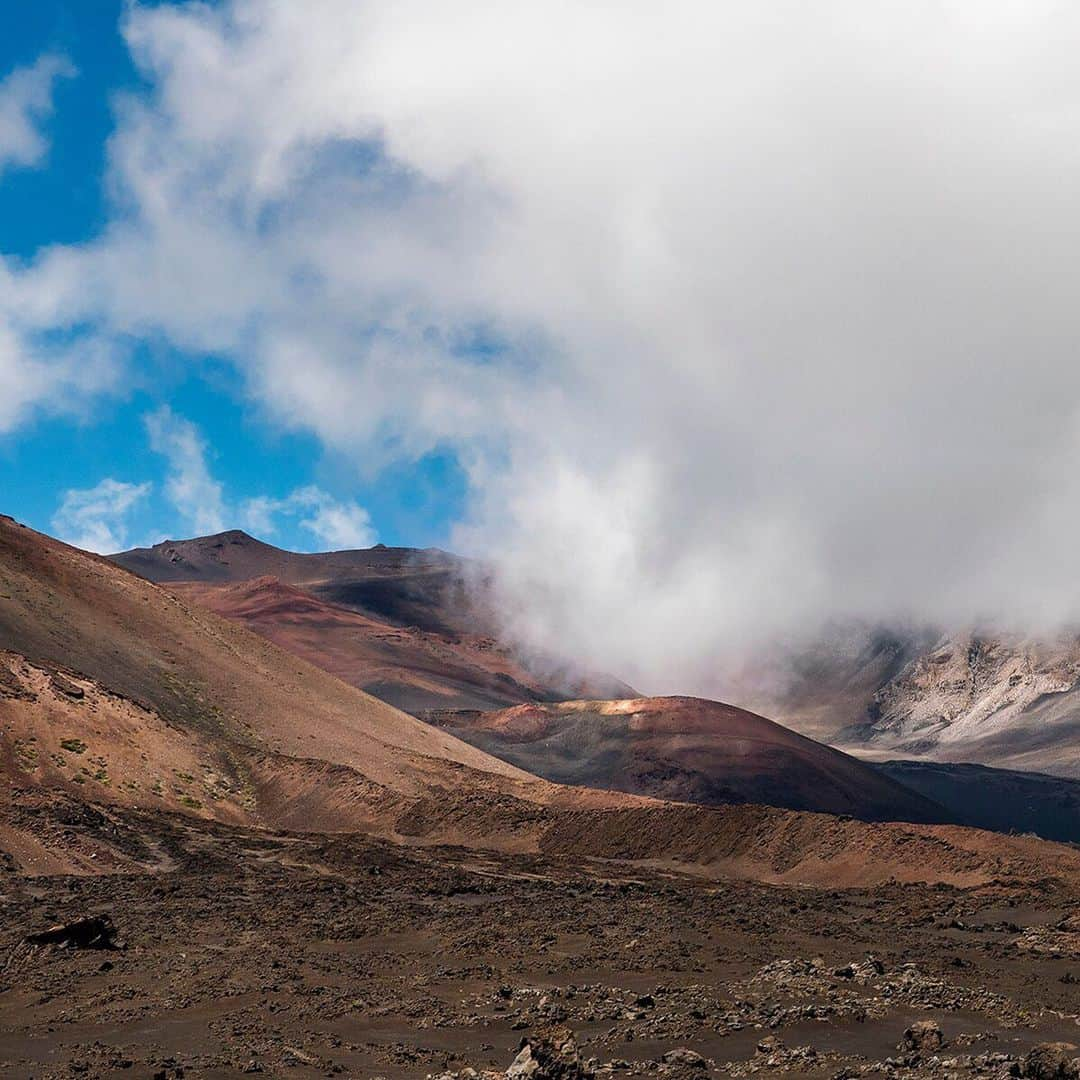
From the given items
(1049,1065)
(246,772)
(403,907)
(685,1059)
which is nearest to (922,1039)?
(1049,1065)

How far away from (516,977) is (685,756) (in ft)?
367

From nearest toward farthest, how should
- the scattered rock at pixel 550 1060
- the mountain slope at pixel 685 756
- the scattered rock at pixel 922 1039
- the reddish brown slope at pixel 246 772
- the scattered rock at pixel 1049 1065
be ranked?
1. the scattered rock at pixel 550 1060
2. the scattered rock at pixel 1049 1065
3. the scattered rock at pixel 922 1039
4. the reddish brown slope at pixel 246 772
5. the mountain slope at pixel 685 756

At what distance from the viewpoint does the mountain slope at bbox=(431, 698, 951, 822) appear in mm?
124125

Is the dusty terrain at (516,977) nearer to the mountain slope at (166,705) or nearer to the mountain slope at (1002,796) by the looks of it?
the mountain slope at (166,705)

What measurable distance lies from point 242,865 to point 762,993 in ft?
88.5

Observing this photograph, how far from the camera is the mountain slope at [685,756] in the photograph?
124m

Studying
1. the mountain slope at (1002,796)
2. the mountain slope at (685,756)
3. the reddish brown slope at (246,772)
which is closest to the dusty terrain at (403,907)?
the reddish brown slope at (246,772)

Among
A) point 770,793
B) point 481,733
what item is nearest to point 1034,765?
point 770,793

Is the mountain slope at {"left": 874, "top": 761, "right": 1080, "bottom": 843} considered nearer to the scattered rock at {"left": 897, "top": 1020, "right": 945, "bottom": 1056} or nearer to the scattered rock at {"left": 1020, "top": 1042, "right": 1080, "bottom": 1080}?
the scattered rock at {"left": 897, "top": 1020, "right": 945, "bottom": 1056}

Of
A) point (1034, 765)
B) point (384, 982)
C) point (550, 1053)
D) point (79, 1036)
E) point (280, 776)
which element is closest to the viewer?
point (550, 1053)

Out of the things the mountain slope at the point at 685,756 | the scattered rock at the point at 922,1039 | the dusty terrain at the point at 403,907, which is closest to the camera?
the scattered rock at the point at 922,1039

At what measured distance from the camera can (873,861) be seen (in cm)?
4612

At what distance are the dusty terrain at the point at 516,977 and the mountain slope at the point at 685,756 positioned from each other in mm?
84408

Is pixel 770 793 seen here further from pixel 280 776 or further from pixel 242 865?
pixel 242 865
